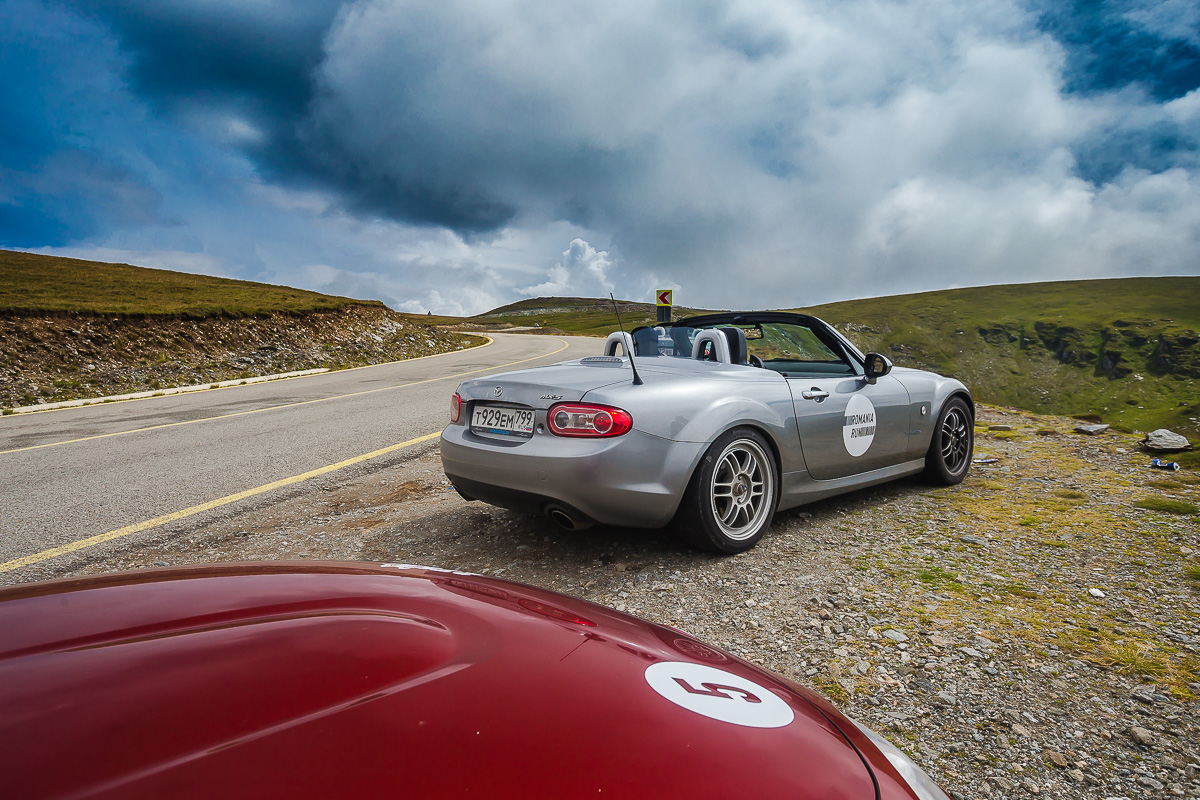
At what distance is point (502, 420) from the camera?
131 inches

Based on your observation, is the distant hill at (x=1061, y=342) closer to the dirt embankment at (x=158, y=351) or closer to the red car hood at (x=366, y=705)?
the dirt embankment at (x=158, y=351)

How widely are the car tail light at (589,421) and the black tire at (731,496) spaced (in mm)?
475

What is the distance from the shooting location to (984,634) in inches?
101

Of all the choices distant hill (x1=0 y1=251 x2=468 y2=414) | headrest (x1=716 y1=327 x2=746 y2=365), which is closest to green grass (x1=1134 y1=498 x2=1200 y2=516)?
headrest (x1=716 y1=327 x2=746 y2=365)

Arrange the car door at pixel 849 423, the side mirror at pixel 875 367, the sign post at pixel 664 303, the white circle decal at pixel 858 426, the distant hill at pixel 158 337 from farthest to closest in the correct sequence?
the sign post at pixel 664 303
the distant hill at pixel 158 337
the side mirror at pixel 875 367
the white circle decal at pixel 858 426
the car door at pixel 849 423

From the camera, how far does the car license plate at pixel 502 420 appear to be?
127 inches

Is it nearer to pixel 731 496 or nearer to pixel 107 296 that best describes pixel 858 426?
pixel 731 496

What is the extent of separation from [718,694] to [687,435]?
205cm

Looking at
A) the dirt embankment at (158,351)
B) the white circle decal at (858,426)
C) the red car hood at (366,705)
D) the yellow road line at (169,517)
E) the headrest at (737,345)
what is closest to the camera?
the red car hood at (366,705)

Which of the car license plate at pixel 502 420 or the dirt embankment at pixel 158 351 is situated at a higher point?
the dirt embankment at pixel 158 351

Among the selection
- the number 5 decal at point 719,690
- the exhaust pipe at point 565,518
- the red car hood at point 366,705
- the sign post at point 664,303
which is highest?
the sign post at point 664,303

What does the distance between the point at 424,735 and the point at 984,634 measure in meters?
2.54

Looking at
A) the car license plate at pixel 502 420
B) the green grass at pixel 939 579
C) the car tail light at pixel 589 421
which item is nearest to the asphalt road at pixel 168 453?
the car license plate at pixel 502 420

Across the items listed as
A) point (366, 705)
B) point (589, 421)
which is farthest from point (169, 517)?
point (366, 705)
